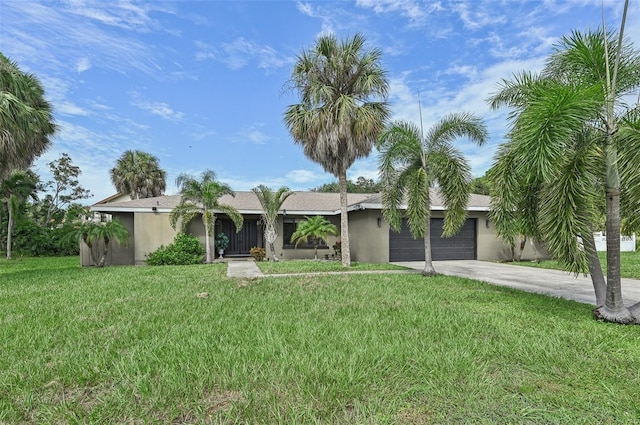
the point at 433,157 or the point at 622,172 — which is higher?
the point at 433,157

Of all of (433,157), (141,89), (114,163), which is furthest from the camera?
(114,163)

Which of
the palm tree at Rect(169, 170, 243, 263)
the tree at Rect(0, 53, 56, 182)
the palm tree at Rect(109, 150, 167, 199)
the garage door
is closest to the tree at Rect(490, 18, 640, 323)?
the garage door

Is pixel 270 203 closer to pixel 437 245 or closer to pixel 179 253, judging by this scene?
pixel 179 253

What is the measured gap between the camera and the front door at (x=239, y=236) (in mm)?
18375

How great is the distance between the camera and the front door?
60.3 feet

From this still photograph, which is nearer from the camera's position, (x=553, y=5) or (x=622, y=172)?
(x=622, y=172)

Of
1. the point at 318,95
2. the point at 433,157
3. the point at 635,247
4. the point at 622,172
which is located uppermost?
the point at 318,95

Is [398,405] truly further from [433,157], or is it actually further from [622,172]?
[433,157]

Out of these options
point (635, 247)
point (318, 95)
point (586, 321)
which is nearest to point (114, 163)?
point (318, 95)

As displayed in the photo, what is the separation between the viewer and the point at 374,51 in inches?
487

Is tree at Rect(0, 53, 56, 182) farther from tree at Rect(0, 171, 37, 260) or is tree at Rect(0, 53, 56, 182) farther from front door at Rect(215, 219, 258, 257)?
tree at Rect(0, 171, 37, 260)

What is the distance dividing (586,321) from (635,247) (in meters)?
23.5

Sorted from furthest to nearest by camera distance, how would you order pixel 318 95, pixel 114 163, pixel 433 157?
pixel 114 163
pixel 318 95
pixel 433 157

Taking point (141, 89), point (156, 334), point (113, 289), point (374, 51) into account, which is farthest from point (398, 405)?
point (141, 89)
